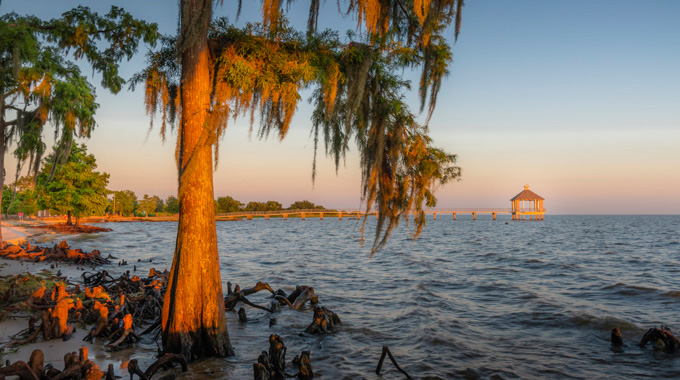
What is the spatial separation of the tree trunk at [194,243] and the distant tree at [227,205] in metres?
146

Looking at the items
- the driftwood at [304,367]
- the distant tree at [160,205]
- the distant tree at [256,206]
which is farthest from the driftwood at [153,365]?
the distant tree at [160,205]

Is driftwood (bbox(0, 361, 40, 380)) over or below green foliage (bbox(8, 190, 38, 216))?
below

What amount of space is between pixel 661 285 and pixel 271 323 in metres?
15.3

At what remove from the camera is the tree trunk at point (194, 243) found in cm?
530

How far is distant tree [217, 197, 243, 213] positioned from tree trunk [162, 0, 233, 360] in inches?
5739

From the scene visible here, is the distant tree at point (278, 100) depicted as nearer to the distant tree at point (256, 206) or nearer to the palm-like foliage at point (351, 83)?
the palm-like foliage at point (351, 83)

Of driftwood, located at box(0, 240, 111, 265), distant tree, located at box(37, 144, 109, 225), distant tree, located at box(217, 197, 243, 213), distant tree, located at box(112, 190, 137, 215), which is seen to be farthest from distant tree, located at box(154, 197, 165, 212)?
driftwood, located at box(0, 240, 111, 265)

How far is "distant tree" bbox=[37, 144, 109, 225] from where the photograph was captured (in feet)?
124

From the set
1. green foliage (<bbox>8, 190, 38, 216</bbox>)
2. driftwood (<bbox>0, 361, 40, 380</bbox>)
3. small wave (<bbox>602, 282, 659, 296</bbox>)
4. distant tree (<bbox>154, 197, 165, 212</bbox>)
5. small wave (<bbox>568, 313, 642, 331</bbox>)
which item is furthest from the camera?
distant tree (<bbox>154, 197, 165, 212</bbox>)

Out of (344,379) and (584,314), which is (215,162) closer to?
(344,379)

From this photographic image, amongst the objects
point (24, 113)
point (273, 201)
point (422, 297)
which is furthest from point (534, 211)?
point (24, 113)

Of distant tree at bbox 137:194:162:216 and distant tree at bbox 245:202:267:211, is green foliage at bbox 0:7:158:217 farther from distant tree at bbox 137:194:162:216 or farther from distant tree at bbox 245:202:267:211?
distant tree at bbox 245:202:267:211

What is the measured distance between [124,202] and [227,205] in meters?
42.1

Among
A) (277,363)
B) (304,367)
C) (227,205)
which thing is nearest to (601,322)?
(304,367)
